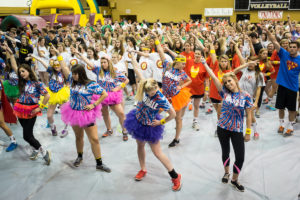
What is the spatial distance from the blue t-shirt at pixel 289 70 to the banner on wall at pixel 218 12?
19.5 metres

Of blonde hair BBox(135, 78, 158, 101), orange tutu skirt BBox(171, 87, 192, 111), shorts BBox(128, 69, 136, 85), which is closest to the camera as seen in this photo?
blonde hair BBox(135, 78, 158, 101)

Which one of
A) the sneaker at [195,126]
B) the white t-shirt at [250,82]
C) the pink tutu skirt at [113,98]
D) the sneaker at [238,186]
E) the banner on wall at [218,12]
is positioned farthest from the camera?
the banner on wall at [218,12]

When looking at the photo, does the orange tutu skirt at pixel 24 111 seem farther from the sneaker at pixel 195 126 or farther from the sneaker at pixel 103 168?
the sneaker at pixel 195 126

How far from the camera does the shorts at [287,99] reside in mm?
4633

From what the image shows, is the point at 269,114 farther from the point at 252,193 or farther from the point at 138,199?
the point at 138,199

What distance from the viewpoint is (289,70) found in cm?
455

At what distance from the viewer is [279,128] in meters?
4.97

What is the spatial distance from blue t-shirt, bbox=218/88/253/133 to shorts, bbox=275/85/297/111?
7.27 ft

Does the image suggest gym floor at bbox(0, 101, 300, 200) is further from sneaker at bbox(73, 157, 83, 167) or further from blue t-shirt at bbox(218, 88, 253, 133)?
blue t-shirt at bbox(218, 88, 253, 133)

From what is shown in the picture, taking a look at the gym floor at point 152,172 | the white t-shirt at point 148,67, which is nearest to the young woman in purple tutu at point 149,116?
the gym floor at point 152,172

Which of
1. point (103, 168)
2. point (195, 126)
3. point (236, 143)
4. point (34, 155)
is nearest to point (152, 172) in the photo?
point (103, 168)

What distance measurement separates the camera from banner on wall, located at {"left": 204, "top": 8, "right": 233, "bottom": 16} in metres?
22.1

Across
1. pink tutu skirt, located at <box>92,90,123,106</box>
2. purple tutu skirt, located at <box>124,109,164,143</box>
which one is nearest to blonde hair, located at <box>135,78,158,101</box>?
purple tutu skirt, located at <box>124,109,164,143</box>

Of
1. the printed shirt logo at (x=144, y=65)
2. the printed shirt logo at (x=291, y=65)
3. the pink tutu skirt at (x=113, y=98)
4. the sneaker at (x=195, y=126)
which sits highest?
the printed shirt logo at (x=291, y=65)
